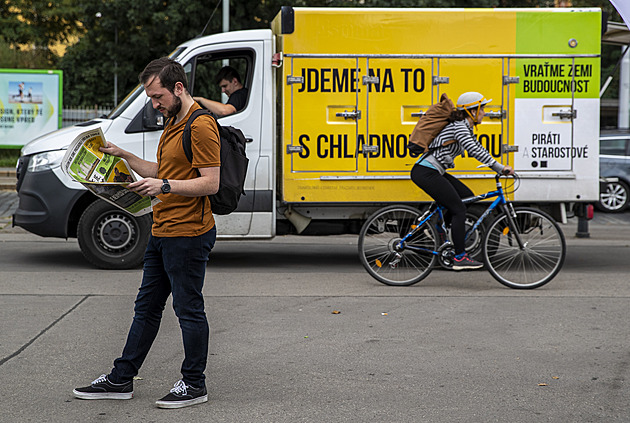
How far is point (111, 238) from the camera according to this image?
28.5 feet

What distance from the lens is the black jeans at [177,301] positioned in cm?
433

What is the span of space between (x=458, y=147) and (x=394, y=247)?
1.09 metres

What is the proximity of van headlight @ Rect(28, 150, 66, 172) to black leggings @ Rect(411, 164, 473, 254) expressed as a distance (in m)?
3.47

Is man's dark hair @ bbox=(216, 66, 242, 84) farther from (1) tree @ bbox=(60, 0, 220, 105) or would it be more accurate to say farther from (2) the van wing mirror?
(1) tree @ bbox=(60, 0, 220, 105)

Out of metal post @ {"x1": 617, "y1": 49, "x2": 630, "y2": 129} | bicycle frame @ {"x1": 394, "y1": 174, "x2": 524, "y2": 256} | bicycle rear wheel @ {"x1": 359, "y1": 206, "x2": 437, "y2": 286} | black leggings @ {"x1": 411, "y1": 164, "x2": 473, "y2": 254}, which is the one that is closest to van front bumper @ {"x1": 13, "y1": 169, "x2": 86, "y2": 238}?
bicycle rear wheel @ {"x1": 359, "y1": 206, "x2": 437, "y2": 286}

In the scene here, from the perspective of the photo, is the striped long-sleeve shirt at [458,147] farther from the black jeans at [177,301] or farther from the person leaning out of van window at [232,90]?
the black jeans at [177,301]

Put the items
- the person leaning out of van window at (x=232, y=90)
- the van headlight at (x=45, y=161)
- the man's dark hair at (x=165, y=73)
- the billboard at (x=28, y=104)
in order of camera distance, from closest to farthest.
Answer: the man's dark hair at (x=165, y=73), the van headlight at (x=45, y=161), the person leaning out of van window at (x=232, y=90), the billboard at (x=28, y=104)

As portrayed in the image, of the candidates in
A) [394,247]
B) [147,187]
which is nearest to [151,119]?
[394,247]

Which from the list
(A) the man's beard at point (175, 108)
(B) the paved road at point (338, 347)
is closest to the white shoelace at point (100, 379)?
(B) the paved road at point (338, 347)

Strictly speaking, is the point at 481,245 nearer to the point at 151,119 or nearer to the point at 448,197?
the point at 448,197

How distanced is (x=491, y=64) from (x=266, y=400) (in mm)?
5418

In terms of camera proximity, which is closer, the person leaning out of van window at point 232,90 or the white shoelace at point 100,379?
the white shoelace at point 100,379

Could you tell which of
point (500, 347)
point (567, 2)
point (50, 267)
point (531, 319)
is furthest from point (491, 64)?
point (567, 2)

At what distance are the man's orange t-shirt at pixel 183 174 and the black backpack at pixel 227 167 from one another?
4 cm
